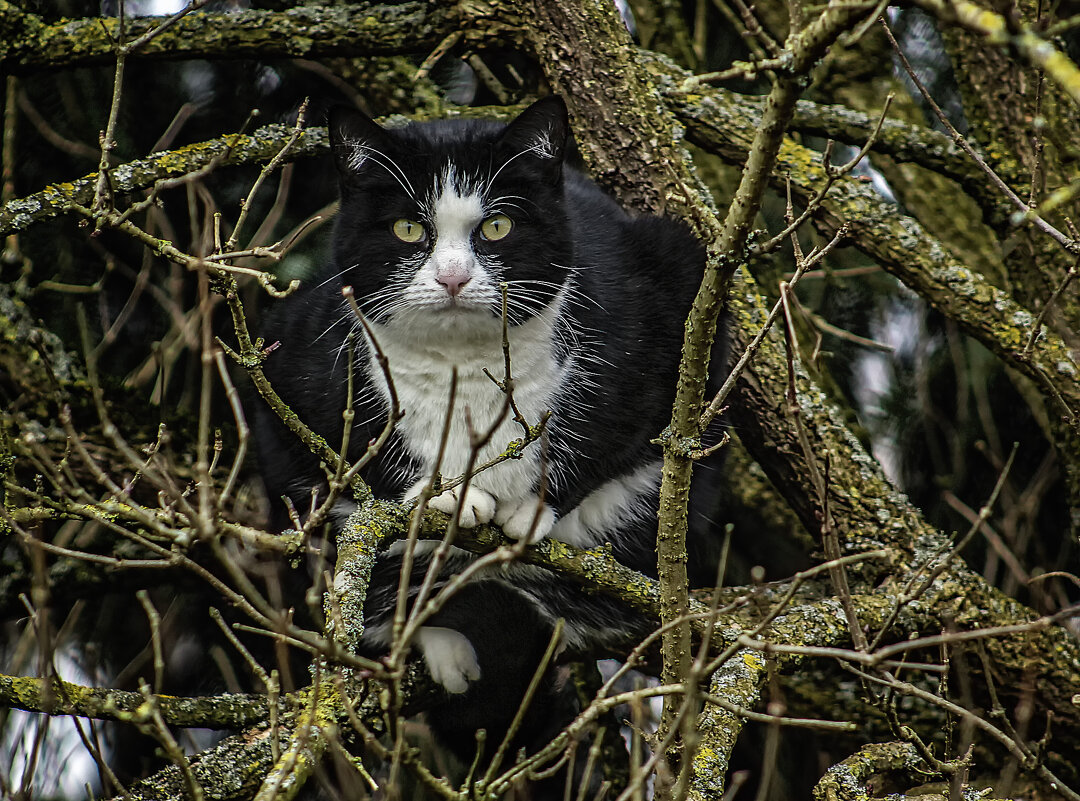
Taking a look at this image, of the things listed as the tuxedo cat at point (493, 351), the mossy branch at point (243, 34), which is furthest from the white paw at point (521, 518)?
the mossy branch at point (243, 34)

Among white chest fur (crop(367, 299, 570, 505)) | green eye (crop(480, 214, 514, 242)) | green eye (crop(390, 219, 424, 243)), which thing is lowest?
white chest fur (crop(367, 299, 570, 505))

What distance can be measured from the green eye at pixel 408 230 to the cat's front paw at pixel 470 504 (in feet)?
1.94

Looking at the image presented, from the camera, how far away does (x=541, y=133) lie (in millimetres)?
2400

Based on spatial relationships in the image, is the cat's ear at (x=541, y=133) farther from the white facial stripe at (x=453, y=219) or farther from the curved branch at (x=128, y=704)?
the curved branch at (x=128, y=704)

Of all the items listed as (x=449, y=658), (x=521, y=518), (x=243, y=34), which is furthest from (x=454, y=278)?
(x=243, y=34)

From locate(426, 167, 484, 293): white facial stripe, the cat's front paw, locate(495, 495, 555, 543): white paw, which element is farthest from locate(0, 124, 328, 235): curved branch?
locate(495, 495, 555, 543): white paw

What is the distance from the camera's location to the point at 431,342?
7.92ft

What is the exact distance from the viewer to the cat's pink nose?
2.21 metres

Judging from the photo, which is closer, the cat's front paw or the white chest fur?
the cat's front paw

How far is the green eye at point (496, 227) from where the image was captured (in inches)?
93.4

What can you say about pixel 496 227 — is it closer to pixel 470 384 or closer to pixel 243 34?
pixel 470 384

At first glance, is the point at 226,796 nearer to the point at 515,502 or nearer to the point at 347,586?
the point at 347,586

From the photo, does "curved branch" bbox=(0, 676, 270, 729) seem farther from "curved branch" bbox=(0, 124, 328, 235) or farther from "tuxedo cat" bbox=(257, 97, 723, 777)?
Answer: "curved branch" bbox=(0, 124, 328, 235)

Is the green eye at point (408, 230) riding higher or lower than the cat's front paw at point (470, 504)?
higher
